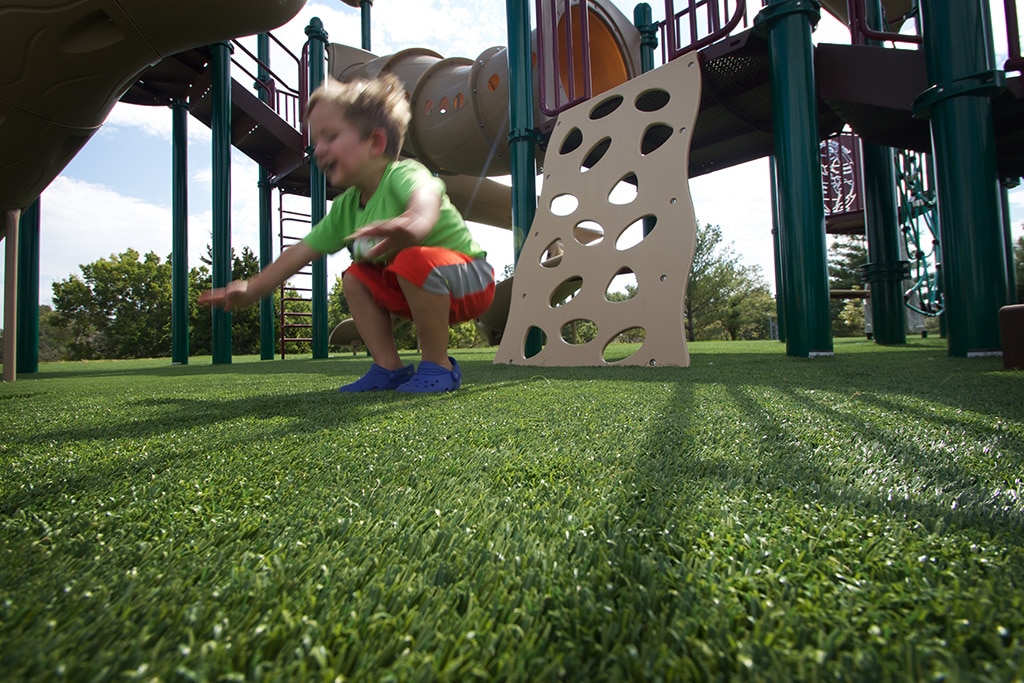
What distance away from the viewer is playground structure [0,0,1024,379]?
1.79 m

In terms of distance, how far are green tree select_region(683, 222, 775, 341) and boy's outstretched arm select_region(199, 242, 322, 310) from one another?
20.0 m

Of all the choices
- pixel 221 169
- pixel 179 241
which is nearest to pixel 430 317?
pixel 221 169

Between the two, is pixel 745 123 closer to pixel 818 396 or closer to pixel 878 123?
pixel 878 123

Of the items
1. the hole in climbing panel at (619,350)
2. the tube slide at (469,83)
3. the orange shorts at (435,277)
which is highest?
the tube slide at (469,83)

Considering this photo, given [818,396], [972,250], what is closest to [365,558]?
[818,396]

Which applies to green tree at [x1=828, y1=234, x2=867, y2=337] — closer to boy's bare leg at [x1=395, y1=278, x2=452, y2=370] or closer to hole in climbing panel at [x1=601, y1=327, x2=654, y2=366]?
hole in climbing panel at [x1=601, y1=327, x2=654, y2=366]

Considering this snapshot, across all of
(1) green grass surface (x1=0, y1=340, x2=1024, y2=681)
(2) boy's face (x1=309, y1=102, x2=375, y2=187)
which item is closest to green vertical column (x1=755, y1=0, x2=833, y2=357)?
(1) green grass surface (x1=0, y1=340, x2=1024, y2=681)

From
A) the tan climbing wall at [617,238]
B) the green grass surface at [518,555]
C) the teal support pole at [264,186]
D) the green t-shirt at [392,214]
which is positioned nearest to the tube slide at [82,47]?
the green t-shirt at [392,214]

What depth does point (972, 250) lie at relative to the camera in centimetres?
273

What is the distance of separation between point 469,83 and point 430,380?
506 centimetres

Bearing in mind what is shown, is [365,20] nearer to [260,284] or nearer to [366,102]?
[366,102]

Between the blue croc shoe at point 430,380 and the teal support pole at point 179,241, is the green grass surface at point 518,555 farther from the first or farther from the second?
the teal support pole at point 179,241

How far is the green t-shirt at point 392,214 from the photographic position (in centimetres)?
160

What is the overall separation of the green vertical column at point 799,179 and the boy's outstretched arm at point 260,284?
2.86 m
